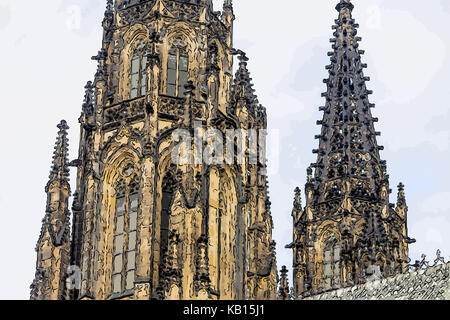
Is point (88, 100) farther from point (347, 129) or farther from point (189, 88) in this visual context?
point (347, 129)

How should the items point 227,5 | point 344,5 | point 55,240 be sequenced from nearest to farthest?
→ point 55,240 → point 227,5 → point 344,5

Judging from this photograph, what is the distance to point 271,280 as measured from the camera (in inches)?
2628

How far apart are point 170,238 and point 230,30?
1187cm

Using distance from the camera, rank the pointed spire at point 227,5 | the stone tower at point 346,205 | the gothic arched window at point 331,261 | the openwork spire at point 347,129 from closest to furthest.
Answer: the pointed spire at point 227,5 → the stone tower at point 346,205 → the gothic arched window at point 331,261 → the openwork spire at point 347,129

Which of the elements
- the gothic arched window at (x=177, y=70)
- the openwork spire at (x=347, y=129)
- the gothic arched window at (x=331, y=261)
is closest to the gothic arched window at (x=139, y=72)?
the gothic arched window at (x=177, y=70)

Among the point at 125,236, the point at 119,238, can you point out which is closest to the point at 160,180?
the point at 125,236

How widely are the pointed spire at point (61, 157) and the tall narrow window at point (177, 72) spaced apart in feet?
18.2

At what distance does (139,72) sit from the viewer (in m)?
69.0

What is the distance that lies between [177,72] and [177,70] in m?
0.08

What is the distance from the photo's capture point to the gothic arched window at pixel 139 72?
6838 centimetres

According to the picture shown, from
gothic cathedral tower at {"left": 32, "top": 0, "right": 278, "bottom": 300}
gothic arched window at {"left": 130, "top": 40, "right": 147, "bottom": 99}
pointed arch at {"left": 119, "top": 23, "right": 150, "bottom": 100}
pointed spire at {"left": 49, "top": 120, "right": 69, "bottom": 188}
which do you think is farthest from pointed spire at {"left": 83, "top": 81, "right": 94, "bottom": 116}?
pointed spire at {"left": 49, "top": 120, "right": 69, "bottom": 188}

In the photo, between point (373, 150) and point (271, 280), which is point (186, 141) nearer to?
point (271, 280)

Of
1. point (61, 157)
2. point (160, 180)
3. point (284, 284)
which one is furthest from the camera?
point (284, 284)

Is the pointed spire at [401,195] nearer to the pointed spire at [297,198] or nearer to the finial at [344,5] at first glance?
the pointed spire at [297,198]
